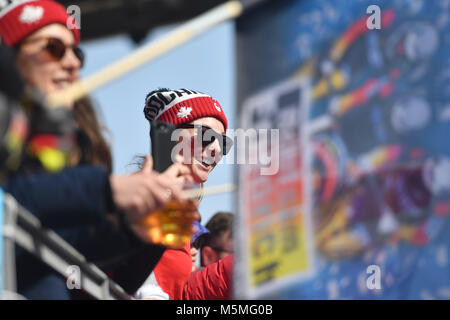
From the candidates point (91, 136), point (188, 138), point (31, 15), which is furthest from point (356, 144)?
point (31, 15)

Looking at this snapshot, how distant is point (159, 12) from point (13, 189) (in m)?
5.66

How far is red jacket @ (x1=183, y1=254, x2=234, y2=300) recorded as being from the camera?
3.79 meters

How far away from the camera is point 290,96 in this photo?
2855 mm

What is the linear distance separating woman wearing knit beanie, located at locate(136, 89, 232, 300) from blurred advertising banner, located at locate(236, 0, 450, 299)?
0.59 m

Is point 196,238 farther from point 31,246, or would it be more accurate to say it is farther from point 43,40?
point 31,246

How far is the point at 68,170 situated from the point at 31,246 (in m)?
0.25

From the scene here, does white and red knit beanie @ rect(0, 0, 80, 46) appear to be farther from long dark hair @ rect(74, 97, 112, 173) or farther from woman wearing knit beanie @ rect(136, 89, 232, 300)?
woman wearing knit beanie @ rect(136, 89, 232, 300)

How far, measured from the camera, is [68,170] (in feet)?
8.59

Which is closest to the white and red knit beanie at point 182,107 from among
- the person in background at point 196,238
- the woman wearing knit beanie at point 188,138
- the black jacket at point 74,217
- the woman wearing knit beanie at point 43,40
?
the woman wearing knit beanie at point 188,138

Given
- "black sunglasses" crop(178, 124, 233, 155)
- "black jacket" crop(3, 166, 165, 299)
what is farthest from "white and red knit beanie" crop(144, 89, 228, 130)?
"black jacket" crop(3, 166, 165, 299)

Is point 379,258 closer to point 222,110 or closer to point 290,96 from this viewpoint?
point 290,96

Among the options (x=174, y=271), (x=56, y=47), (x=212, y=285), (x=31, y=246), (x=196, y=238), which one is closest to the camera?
(x=31, y=246)
